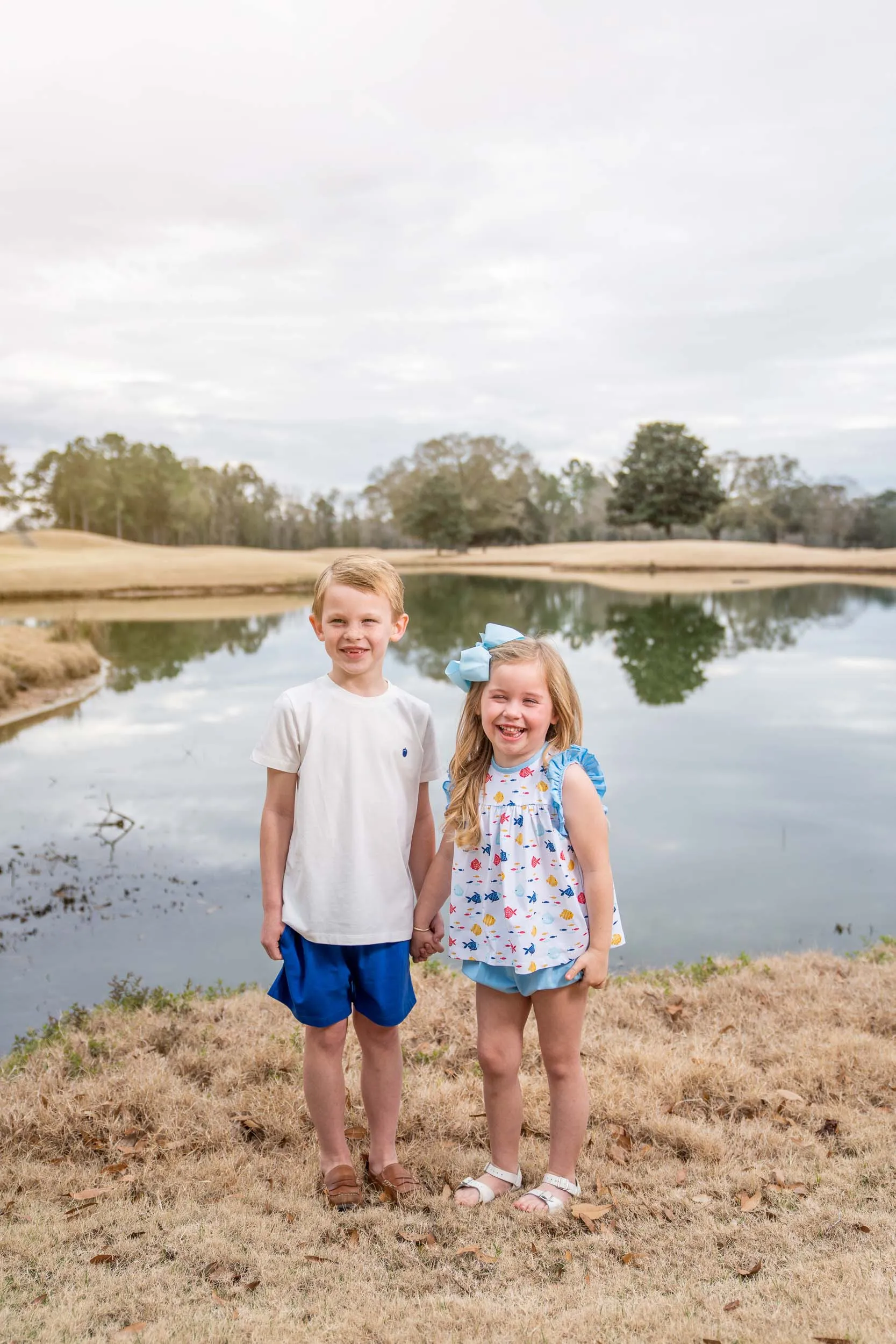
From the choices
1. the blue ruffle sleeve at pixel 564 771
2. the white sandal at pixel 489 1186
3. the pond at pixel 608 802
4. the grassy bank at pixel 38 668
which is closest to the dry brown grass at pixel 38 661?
the grassy bank at pixel 38 668

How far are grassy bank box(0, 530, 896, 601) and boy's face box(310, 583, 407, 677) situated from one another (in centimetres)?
3471

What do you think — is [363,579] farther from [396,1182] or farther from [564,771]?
[396,1182]

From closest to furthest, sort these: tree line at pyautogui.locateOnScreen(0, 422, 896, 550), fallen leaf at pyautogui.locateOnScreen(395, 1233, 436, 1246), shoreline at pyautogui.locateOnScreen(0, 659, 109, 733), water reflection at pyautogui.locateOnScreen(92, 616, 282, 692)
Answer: fallen leaf at pyautogui.locateOnScreen(395, 1233, 436, 1246), shoreline at pyautogui.locateOnScreen(0, 659, 109, 733), water reflection at pyautogui.locateOnScreen(92, 616, 282, 692), tree line at pyautogui.locateOnScreen(0, 422, 896, 550)

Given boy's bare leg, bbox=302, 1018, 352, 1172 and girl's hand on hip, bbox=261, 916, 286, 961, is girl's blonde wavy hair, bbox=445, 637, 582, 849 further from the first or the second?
boy's bare leg, bbox=302, 1018, 352, 1172

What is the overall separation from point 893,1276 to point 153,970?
4300 millimetres

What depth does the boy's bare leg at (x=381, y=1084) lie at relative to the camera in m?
3.22

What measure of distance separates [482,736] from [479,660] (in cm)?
25

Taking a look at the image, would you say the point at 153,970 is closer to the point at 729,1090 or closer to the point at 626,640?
the point at 729,1090

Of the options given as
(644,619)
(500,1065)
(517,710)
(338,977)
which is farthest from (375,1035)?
(644,619)

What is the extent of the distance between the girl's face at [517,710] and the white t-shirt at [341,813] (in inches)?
12.7

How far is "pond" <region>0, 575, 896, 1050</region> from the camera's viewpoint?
631cm

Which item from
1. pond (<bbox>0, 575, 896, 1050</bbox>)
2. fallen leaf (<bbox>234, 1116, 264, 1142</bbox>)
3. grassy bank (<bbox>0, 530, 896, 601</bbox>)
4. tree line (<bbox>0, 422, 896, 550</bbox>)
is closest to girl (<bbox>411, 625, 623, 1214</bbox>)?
fallen leaf (<bbox>234, 1116, 264, 1142</bbox>)

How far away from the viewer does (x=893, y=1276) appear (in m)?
2.57

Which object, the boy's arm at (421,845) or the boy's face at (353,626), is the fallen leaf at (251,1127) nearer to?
the boy's arm at (421,845)
